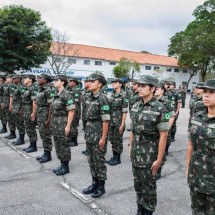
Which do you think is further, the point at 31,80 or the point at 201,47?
the point at 201,47

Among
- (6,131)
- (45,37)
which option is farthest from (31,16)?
(6,131)

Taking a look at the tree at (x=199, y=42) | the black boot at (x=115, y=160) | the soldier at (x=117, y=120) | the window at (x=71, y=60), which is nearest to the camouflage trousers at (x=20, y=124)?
the soldier at (x=117, y=120)

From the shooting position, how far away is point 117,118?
6609 mm

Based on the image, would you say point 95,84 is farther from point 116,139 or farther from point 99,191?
point 116,139

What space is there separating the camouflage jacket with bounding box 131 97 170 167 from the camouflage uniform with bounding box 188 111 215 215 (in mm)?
619

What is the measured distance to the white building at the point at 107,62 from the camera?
41.3 metres

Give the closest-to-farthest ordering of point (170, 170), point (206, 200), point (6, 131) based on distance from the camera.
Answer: point (206, 200) → point (170, 170) → point (6, 131)

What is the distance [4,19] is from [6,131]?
56.3 ft

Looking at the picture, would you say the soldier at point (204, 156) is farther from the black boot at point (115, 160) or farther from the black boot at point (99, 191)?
the black boot at point (115, 160)

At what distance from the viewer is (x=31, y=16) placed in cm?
2564

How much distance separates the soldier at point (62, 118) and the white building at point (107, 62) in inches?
1171

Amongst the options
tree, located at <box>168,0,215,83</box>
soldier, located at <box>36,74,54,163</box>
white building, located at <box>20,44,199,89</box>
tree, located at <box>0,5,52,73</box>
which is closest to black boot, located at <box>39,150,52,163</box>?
soldier, located at <box>36,74,54,163</box>

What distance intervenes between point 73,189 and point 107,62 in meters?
41.8

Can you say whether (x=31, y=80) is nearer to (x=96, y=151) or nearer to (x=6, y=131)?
(x=6, y=131)
